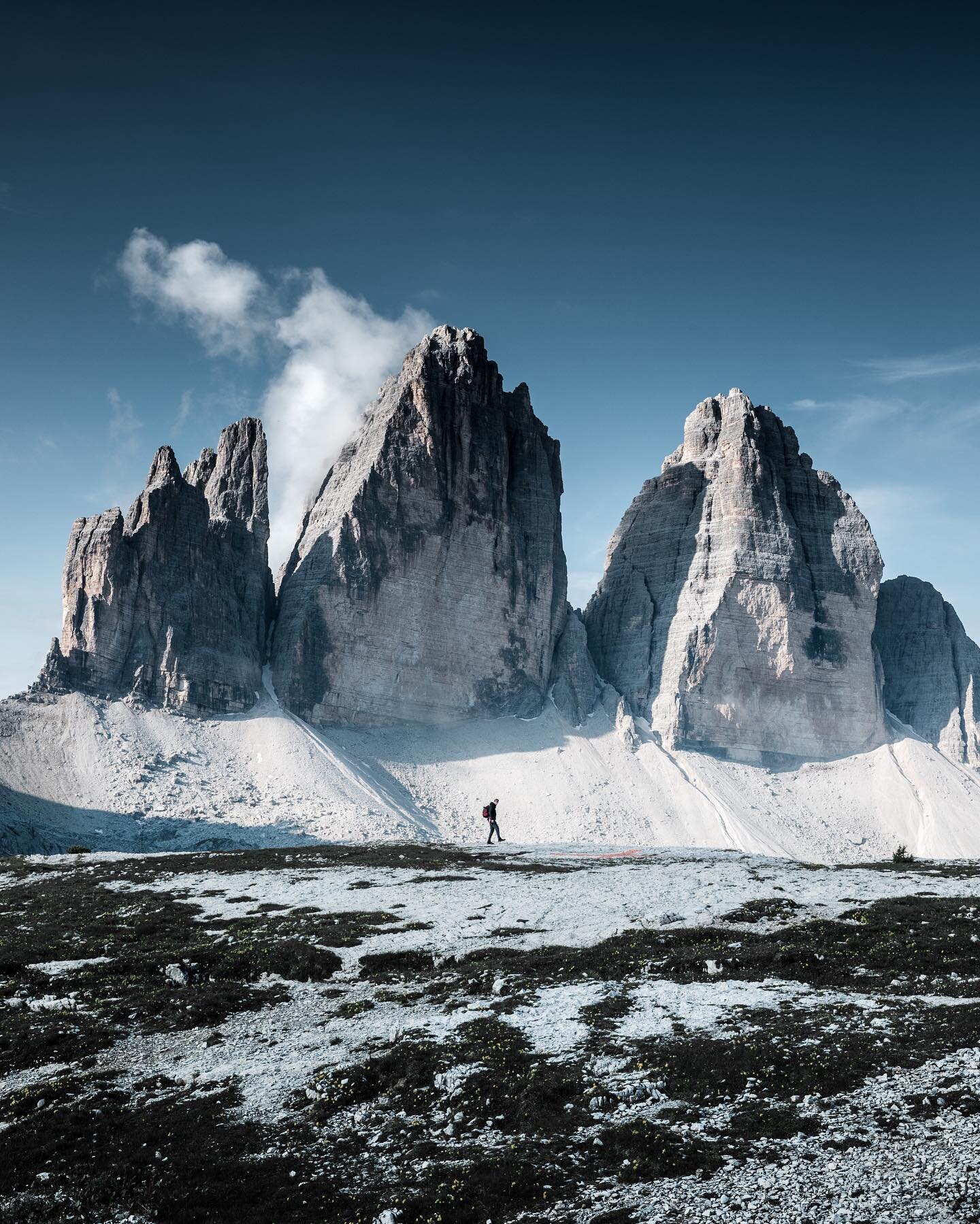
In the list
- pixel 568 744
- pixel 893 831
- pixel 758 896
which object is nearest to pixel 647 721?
pixel 568 744

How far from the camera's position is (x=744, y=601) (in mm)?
142250

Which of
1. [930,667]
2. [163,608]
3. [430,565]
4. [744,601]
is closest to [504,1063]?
[163,608]

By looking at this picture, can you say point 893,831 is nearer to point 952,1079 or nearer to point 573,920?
point 573,920

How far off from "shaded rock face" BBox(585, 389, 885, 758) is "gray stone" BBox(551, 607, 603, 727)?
5987mm

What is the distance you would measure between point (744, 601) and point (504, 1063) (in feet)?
431

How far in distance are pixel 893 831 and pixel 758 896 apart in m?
108

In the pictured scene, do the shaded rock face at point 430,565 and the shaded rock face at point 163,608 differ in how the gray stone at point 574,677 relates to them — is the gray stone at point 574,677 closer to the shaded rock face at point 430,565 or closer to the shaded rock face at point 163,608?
the shaded rock face at point 430,565

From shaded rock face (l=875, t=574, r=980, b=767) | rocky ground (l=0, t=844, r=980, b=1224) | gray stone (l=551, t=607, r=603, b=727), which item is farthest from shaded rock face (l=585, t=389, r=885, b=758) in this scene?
→ rocky ground (l=0, t=844, r=980, b=1224)

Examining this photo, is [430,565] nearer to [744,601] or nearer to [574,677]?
[574,677]

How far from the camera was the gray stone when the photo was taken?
14212cm

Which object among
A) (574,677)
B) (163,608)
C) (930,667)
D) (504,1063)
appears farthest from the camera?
(930,667)

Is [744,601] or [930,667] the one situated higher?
[744,601]

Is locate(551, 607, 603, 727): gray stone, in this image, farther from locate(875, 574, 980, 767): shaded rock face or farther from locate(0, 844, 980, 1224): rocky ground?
locate(0, 844, 980, 1224): rocky ground

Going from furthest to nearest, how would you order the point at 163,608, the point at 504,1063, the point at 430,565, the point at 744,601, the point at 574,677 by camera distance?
the point at 574,677, the point at 744,601, the point at 430,565, the point at 163,608, the point at 504,1063
